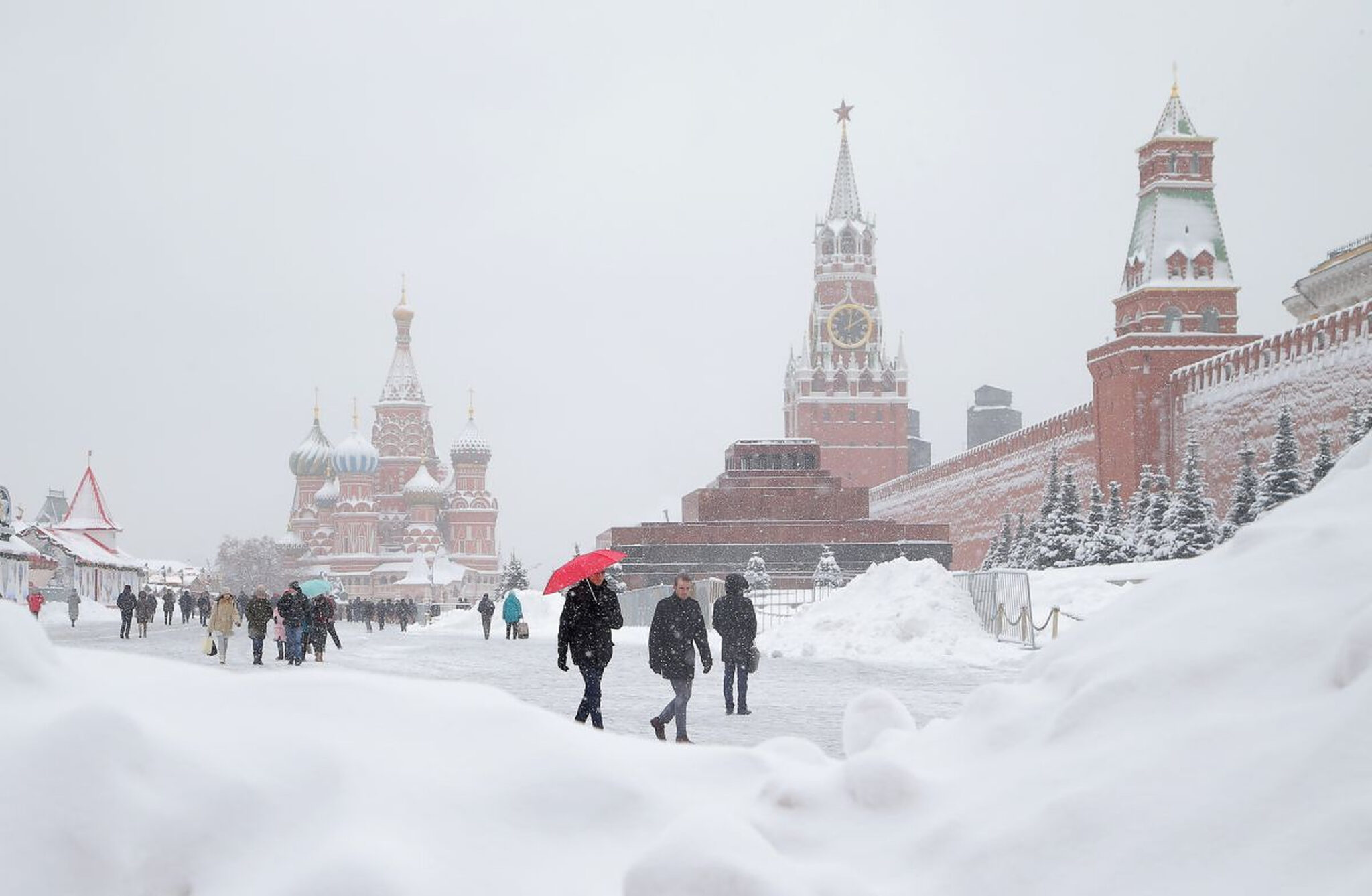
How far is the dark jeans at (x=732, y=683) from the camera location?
1062 centimetres

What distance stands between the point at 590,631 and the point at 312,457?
93499 mm

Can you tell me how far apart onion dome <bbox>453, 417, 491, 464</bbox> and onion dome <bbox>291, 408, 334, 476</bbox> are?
9671 millimetres

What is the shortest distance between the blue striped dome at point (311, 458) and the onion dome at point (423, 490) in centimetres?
889

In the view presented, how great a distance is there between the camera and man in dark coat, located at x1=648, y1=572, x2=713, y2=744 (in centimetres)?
866

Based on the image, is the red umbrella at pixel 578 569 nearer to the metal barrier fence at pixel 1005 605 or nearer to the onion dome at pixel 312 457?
the metal barrier fence at pixel 1005 605

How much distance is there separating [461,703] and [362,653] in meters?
19.6

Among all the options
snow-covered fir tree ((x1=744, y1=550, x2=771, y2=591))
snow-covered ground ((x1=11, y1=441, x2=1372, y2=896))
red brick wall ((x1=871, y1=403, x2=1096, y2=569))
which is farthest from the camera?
red brick wall ((x1=871, y1=403, x2=1096, y2=569))

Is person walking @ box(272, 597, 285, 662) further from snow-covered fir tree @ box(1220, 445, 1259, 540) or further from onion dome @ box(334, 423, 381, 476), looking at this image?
onion dome @ box(334, 423, 381, 476)

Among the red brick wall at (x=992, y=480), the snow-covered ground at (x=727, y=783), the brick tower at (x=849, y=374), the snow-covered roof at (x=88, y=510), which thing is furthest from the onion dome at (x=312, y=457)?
the snow-covered ground at (x=727, y=783)

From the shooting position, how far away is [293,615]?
17.6 meters

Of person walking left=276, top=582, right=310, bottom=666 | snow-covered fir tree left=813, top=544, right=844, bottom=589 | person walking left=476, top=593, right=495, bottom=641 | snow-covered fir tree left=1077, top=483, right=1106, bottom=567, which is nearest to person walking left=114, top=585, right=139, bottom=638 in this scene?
Answer: person walking left=476, top=593, right=495, bottom=641

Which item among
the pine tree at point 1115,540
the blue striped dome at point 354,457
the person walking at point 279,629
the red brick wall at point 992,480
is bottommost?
the person walking at point 279,629

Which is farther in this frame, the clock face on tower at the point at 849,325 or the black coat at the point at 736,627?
the clock face on tower at the point at 849,325

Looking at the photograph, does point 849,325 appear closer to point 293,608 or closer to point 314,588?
point 314,588
